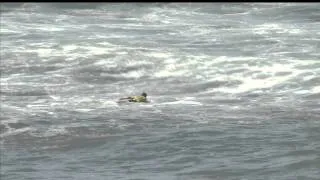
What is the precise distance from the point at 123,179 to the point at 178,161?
142 centimetres

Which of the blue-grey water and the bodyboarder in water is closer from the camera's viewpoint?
the blue-grey water

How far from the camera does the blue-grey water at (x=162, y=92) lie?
11.8m

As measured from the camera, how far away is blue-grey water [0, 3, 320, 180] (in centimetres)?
1182

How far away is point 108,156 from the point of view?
485 inches

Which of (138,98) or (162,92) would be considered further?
(162,92)

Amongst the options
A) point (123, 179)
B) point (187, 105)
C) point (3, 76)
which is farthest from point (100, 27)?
point (123, 179)

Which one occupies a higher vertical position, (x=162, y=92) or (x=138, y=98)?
(x=138, y=98)

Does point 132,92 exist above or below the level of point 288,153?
below

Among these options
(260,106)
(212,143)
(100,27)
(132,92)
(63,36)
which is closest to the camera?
(212,143)

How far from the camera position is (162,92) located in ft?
60.6

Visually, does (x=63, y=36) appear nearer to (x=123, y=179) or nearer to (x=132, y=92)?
(x=132, y=92)

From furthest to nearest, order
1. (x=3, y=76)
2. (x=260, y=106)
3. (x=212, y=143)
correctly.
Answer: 1. (x=3, y=76)
2. (x=260, y=106)
3. (x=212, y=143)

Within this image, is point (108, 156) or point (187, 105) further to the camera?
point (187, 105)

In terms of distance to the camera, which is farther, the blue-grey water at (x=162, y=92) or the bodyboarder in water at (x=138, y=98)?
the bodyboarder in water at (x=138, y=98)
